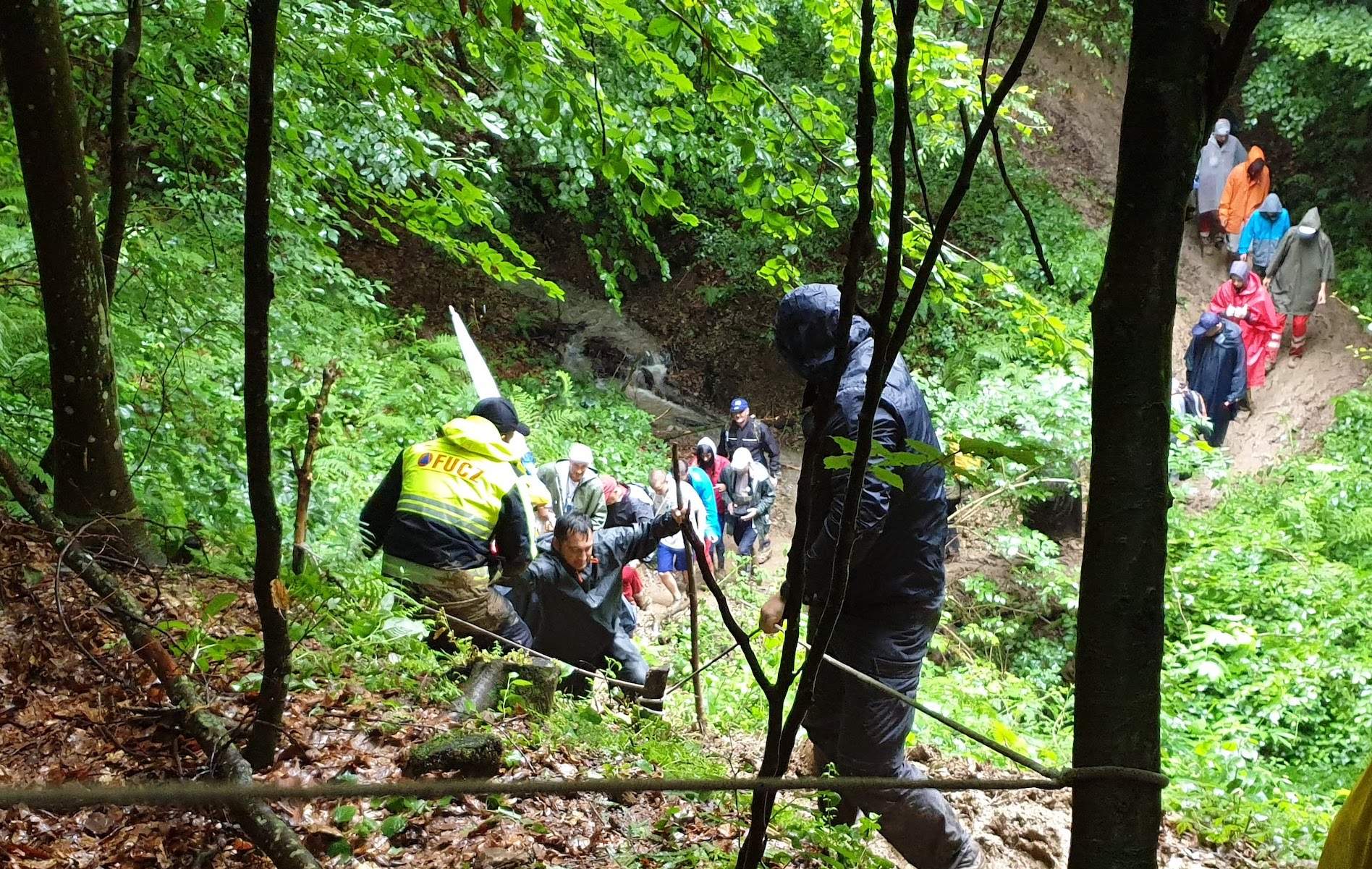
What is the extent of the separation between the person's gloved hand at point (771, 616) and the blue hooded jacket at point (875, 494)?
14 centimetres

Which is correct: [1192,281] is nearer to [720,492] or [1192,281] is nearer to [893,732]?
[720,492]

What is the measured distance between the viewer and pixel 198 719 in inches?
95.6

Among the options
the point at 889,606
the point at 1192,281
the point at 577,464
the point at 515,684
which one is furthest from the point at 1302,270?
the point at 515,684

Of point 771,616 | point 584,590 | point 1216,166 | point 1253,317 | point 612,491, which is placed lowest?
point 584,590

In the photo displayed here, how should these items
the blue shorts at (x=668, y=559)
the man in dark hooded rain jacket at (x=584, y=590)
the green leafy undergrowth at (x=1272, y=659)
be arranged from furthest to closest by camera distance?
the blue shorts at (x=668, y=559) → the man in dark hooded rain jacket at (x=584, y=590) → the green leafy undergrowth at (x=1272, y=659)

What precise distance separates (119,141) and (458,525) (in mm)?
2256

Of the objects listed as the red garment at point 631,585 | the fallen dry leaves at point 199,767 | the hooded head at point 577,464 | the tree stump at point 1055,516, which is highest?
the tree stump at point 1055,516

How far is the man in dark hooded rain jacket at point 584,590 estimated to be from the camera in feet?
16.9

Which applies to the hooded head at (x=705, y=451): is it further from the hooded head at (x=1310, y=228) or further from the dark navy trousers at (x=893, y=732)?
the hooded head at (x=1310, y=228)

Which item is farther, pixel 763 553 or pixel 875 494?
pixel 763 553

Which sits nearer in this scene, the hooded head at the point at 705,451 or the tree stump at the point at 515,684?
the tree stump at the point at 515,684

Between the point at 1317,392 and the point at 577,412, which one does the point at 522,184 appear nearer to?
the point at 577,412

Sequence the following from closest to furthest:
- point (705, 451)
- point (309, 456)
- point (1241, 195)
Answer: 1. point (309, 456)
2. point (705, 451)
3. point (1241, 195)

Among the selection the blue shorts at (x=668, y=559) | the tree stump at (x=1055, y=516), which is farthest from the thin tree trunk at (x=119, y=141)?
the tree stump at (x=1055, y=516)
